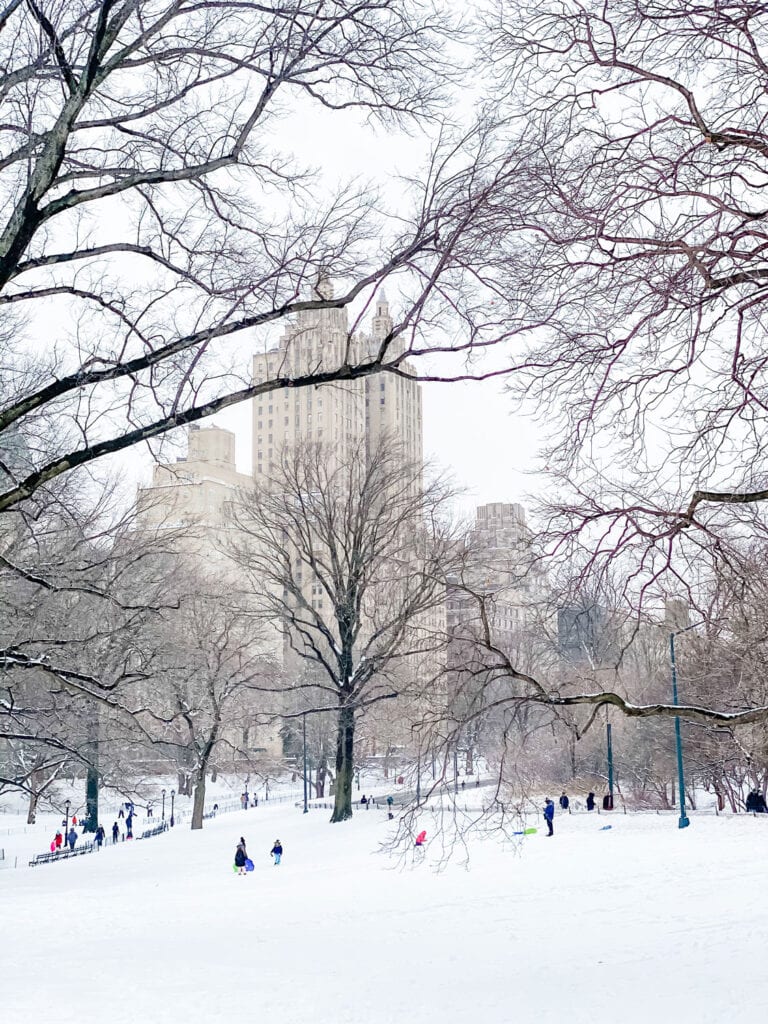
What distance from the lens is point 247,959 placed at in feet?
50.8

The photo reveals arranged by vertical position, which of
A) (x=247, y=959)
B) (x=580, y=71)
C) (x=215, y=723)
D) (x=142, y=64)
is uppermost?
(x=142, y=64)

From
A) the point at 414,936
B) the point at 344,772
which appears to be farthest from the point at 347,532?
the point at 414,936

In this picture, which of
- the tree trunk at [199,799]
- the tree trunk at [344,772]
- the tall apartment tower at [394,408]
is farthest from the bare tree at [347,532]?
the tall apartment tower at [394,408]

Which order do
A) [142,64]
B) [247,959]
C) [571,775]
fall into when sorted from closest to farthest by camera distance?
1. [142,64]
2. [247,959]
3. [571,775]

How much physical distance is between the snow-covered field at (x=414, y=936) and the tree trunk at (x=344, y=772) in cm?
619

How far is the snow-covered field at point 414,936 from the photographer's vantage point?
12359 millimetres

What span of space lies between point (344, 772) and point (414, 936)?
62.7 ft

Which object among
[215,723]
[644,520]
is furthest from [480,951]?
[215,723]

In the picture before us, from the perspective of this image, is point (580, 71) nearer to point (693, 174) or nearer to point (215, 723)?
point (693, 174)

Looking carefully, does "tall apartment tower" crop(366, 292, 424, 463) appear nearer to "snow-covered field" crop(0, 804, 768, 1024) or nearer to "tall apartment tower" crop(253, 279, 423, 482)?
"tall apartment tower" crop(253, 279, 423, 482)

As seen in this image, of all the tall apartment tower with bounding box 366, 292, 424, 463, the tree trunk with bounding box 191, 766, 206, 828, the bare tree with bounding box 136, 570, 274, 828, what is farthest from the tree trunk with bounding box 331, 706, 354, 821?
the tall apartment tower with bounding box 366, 292, 424, 463

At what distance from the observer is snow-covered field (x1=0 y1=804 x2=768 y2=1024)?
12359 millimetres

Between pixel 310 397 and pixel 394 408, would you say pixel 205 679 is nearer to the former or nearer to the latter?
pixel 310 397

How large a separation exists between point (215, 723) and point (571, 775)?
54.3 feet
